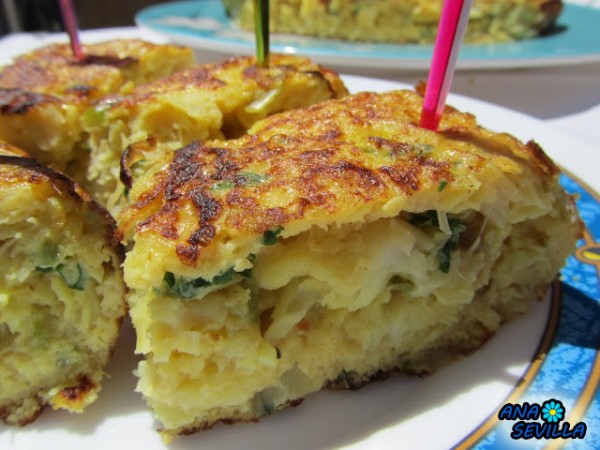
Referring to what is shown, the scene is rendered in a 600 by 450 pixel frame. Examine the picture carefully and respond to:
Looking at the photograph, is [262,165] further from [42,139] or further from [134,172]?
[42,139]

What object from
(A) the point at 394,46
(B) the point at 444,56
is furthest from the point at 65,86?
(A) the point at 394,46

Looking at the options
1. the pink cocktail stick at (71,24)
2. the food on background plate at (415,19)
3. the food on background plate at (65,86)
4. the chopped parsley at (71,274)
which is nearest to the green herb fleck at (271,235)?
the chopped parsley at (71,274)

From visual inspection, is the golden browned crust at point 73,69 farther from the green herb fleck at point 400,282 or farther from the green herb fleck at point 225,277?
the green herb fleck at point 400,282

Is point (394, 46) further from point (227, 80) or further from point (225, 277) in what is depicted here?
point (225, 277)

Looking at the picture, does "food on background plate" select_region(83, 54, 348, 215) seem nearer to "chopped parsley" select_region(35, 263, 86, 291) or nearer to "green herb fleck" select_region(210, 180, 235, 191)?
"chopped parsley" select_region(35, 263, 86, 291)

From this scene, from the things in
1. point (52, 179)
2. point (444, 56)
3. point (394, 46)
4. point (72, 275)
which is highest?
point (444, 56)

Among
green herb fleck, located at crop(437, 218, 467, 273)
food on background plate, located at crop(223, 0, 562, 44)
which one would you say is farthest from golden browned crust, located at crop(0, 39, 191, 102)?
food on background plate, located at crop(223, 0, 562, 44)
